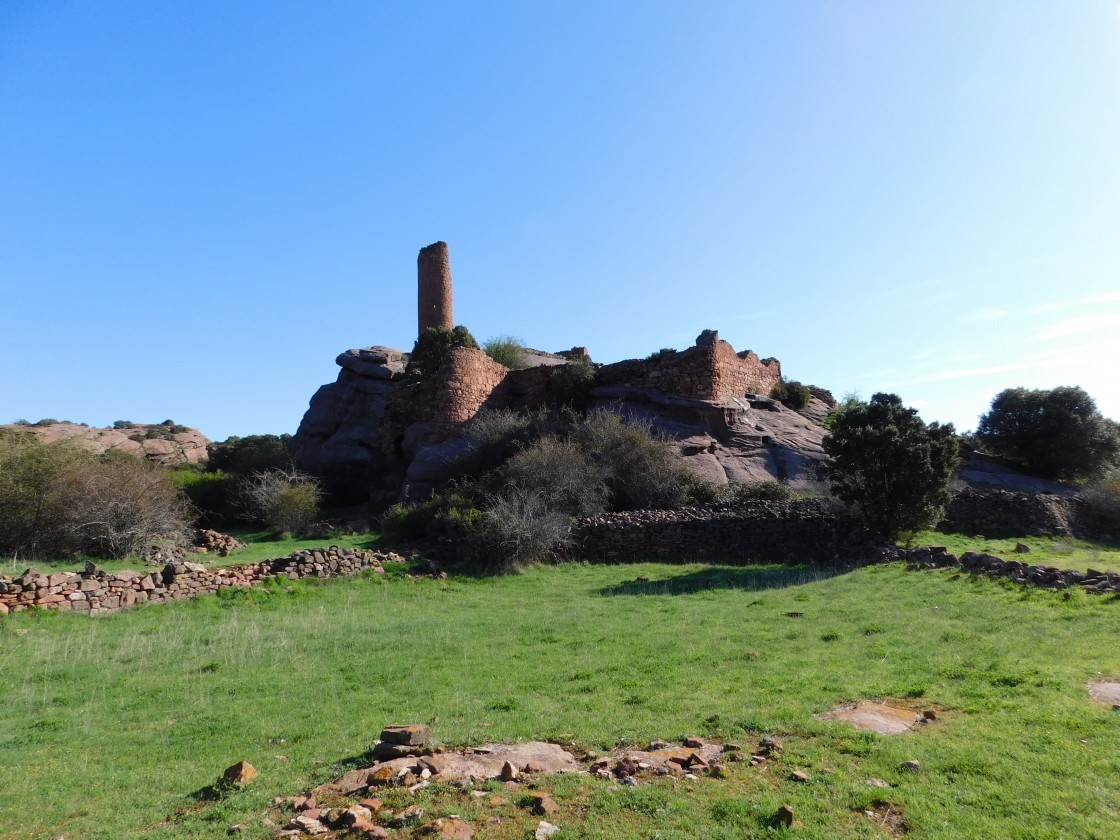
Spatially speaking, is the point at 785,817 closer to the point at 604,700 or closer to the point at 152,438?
the point at 604,700

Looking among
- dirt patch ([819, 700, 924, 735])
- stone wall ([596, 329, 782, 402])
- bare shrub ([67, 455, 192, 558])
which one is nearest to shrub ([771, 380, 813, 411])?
stone wall ([596, 329, 782, 402])

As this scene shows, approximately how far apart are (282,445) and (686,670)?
3138 centimetres

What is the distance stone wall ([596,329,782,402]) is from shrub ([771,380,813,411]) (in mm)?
938

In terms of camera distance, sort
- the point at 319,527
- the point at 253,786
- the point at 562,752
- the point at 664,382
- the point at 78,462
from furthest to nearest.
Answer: the point at 664,382 < the point at 319,527 < the point at 78,462 < the point at 562,752 < the point at 253,786

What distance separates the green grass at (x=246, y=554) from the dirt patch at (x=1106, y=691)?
657 inches

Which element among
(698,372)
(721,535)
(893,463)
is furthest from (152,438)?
(893,463)

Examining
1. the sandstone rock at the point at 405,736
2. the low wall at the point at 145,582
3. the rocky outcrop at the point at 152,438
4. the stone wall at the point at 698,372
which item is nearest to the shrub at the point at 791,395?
the stone wall at the point at 698,372

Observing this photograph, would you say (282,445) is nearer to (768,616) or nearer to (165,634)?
(165,634)

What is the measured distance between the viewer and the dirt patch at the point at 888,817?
15.6 feet

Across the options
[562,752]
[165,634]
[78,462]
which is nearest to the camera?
[562,752]

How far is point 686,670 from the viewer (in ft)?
29.7

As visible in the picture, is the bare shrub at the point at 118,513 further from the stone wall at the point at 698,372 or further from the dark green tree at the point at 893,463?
the dark green tree at the point at 893,463

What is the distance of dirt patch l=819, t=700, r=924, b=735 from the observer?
659 centimetres

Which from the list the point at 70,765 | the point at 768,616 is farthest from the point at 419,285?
the point at 70,765
